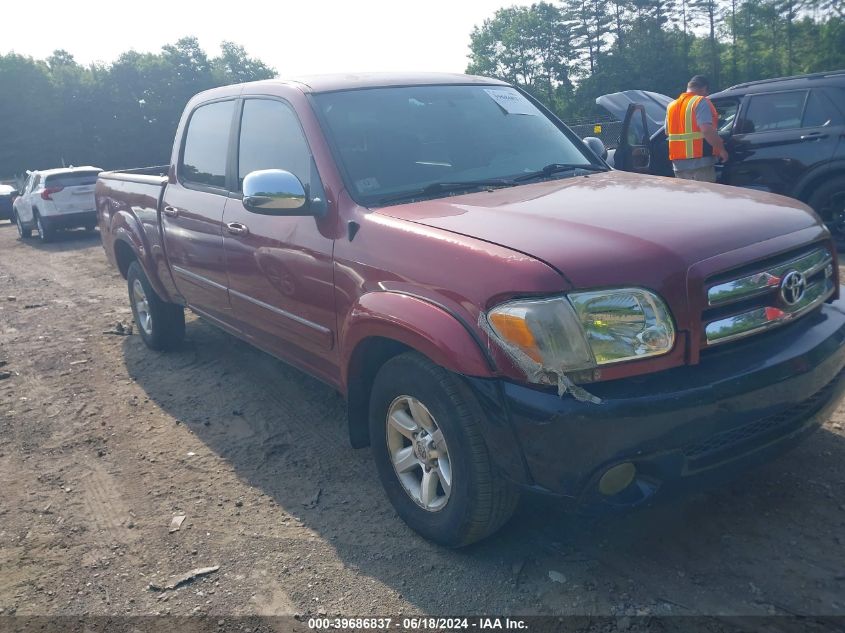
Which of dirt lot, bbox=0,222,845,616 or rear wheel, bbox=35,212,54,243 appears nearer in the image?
dirt lot, bbox=0,222,845,616

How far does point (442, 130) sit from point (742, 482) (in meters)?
2.23

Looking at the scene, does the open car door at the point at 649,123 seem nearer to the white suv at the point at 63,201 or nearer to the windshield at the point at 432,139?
the windshield at the point at 432,139

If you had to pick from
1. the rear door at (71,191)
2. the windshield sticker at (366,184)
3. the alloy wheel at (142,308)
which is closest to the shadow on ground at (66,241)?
the rear door at (71,191)

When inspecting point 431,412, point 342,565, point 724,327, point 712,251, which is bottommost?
point 342,565

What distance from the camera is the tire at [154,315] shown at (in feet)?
20.5

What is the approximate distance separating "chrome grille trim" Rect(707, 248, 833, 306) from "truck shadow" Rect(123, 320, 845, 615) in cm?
77

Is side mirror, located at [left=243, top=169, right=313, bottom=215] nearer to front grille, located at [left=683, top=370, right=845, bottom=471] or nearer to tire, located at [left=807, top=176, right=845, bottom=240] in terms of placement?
front grille, located at [left=683, top=370, right=845, bottom=471]

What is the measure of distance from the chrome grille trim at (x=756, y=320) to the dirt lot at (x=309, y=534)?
73 centimetres

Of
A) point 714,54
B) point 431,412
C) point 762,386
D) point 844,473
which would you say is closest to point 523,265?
point 431,412

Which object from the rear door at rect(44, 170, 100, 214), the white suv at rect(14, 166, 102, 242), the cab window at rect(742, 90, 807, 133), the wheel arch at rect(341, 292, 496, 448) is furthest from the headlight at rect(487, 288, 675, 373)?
the rear door at rect(44, 170, 100, 214)

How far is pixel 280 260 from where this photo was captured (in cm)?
393

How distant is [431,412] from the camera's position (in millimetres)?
2949

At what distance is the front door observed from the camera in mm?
3691

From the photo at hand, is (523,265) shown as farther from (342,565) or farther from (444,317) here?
(342,565)
